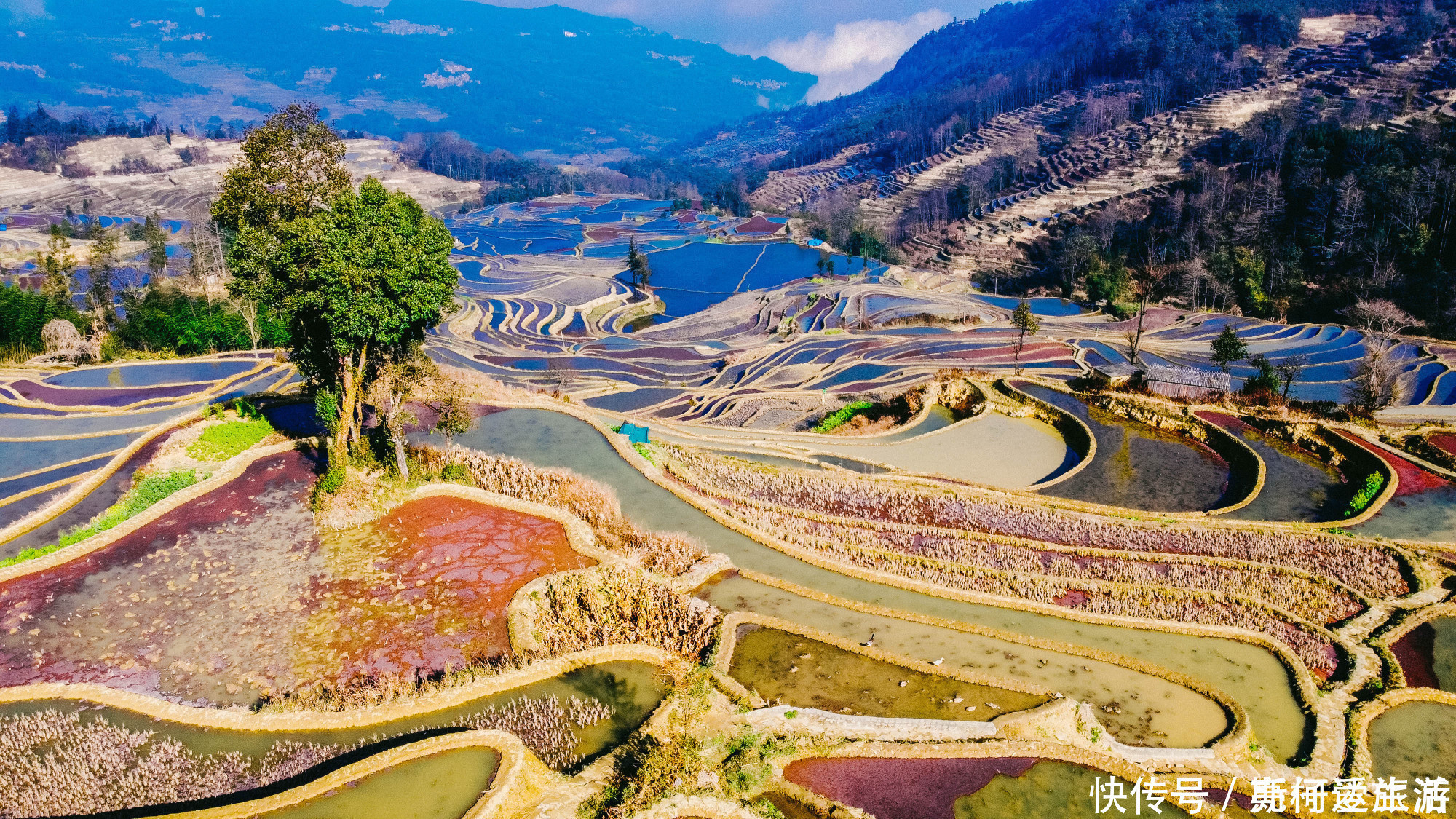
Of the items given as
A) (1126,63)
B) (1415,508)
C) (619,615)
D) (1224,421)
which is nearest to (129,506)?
(619,615)

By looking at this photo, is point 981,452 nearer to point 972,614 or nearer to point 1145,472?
point 1145,472

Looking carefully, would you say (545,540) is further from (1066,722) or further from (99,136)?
(99,136)

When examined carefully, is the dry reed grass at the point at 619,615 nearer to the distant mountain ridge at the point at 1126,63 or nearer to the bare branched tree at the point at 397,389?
the bare branched tree at the point at 397,389

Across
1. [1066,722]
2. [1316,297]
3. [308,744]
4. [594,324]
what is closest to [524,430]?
[308,744]

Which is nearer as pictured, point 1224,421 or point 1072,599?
point 1072,599

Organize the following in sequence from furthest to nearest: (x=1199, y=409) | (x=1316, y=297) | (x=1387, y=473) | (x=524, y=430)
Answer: (x=1316, y=297) → (x=1199, y=409) → (x=524, y=430) → (x=1387, y=473)

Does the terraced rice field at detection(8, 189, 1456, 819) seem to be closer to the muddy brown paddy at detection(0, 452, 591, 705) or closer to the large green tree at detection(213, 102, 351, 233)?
the muddy brown paddy at detection(0, 452, 591, 705)

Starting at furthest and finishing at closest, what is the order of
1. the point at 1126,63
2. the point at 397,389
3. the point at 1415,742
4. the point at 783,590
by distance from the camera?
the point at 1126,63 → the point at 397,389 → the point at 783,590 → the point at 1415,742

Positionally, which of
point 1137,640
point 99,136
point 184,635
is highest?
point 99,136
